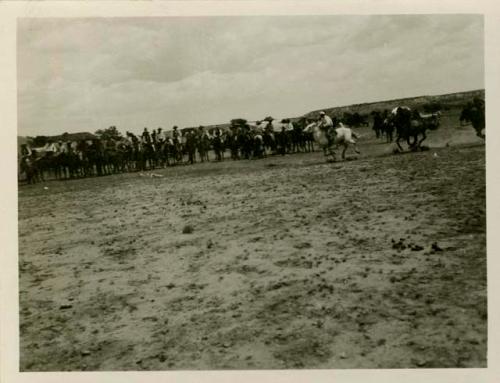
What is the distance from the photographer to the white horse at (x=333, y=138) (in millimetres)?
7738

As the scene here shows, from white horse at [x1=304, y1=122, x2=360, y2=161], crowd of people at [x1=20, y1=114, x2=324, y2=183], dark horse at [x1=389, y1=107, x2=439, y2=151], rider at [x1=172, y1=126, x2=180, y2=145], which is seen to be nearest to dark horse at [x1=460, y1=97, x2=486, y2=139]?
dark horse at [x1=389, y1=107, x2=439, y2=151]

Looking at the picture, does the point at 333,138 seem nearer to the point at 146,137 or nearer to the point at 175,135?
the point at 175,135

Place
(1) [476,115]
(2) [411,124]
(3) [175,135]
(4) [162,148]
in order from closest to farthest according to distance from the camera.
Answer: (1) [476,115] < (2) [411,124] < (3) [175,135] < (4) [162,148]

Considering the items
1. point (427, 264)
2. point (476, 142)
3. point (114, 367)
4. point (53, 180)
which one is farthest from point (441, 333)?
point (53, 180)

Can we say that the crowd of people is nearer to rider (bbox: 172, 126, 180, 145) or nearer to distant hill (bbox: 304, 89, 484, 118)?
rider (bbox: 172, 126, 180, 145)

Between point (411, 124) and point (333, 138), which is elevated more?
point (411, 124)

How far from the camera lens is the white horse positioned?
7738 mm

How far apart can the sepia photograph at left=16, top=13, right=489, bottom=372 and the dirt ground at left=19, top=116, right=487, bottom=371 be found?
2cm

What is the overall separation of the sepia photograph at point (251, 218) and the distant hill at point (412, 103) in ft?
0.11

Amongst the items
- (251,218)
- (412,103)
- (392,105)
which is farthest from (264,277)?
(412,103)

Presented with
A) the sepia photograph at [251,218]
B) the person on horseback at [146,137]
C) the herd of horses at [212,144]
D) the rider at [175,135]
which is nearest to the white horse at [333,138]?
the herd of horses at [212,144]

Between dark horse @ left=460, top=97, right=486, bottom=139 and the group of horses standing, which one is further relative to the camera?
the group of horses standing

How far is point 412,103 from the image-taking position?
6.78 meters

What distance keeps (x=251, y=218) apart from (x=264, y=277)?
2.88ft
